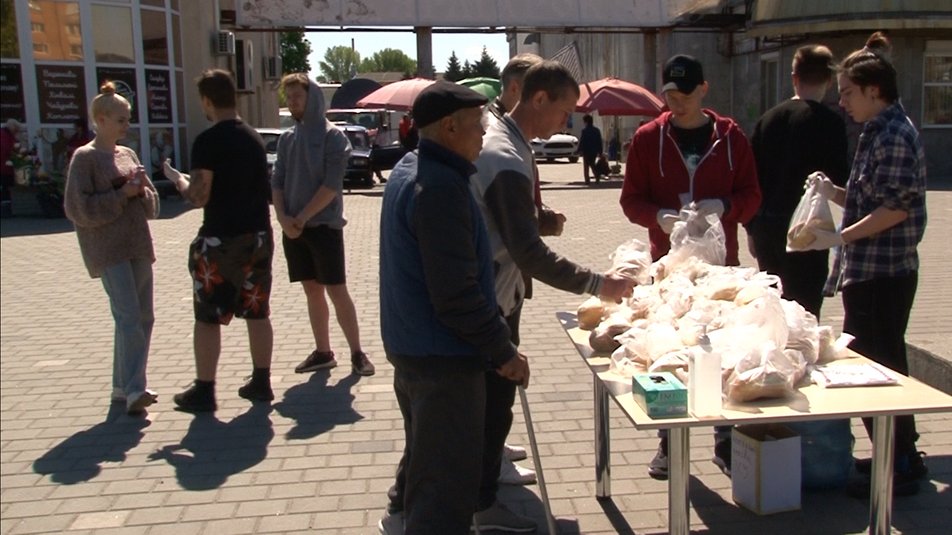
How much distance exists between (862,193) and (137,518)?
355cm

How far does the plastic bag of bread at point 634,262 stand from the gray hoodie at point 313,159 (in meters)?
2.43

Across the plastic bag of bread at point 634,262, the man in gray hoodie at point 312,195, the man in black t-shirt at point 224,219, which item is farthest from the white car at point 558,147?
the plastic bag of bread at point 634,262

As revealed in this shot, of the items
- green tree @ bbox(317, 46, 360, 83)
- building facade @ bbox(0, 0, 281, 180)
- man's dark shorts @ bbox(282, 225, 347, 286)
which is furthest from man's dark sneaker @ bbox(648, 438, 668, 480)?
green tree @ bbox(317, 46, 360, 83)

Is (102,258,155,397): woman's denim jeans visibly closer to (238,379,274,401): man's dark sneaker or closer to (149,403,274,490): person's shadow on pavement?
(149,403,274,490): person's shadow on pavement

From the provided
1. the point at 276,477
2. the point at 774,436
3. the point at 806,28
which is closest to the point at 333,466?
the point at 276,477

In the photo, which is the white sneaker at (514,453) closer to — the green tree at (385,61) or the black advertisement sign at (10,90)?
the black advertisement sign at (10,90)

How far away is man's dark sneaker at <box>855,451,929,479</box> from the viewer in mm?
4443

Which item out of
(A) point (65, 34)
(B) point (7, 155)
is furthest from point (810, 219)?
(A) point (65, 34)

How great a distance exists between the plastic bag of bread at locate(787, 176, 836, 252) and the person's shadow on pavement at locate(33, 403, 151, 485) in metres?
3.55

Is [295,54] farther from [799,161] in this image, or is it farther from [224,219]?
[799,161]

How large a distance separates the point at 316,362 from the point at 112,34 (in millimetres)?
16148

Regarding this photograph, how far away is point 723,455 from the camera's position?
4773mm

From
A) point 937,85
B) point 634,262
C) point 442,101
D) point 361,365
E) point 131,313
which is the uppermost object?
point 937,85

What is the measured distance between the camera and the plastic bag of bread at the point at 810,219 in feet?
13.6
